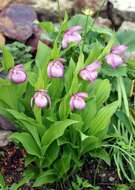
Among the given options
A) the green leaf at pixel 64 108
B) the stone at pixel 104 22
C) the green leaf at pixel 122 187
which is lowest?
the green leaf at pixel 122 187

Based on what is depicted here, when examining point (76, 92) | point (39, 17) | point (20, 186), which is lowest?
point (20, 186)

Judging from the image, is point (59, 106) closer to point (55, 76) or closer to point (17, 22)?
point (55, 76)

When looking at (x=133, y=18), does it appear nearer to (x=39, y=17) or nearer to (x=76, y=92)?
(x=39, y=17)

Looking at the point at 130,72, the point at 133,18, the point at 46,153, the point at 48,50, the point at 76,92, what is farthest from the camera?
the point at 133,18

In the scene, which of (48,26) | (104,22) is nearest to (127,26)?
(104,22)

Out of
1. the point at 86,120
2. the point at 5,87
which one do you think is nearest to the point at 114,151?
the point at 86,120

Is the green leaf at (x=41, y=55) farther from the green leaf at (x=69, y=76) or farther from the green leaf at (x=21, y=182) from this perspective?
the green leaf at (x=21, y=182)

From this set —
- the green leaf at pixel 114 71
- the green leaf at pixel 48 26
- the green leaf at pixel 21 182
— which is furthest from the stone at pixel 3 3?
the green leaf at pixel 21 182
